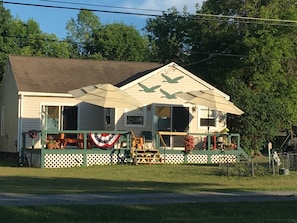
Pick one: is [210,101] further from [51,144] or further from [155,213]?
[155,213]

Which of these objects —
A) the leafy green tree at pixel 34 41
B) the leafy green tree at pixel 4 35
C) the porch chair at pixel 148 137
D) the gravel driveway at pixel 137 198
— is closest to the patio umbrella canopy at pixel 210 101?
the porch chair at pixel 148 137

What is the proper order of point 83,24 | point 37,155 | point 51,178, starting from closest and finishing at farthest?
1. point 51,178
2. point 37,155
3. point 83,24

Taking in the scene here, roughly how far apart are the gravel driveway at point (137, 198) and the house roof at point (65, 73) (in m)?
14.1

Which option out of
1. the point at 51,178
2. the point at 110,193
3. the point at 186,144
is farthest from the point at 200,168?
the point at 110,193

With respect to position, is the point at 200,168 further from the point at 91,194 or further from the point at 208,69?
the point at 208,69

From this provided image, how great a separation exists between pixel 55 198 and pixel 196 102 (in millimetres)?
12807

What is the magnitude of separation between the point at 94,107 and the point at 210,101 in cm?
654

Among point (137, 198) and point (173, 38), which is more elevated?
point (173, 38)

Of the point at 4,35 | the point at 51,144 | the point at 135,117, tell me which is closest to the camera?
the point at 51,144

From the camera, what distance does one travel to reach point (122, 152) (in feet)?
77.8

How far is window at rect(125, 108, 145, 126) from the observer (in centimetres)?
2630

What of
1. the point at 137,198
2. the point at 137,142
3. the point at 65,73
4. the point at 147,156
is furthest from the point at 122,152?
the point at 137,198

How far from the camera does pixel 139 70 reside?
30.9m

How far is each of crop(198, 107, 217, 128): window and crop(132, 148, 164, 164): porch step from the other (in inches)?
173
